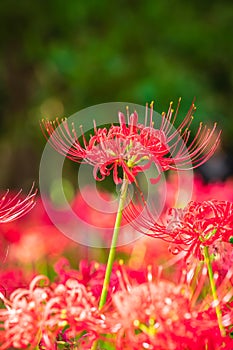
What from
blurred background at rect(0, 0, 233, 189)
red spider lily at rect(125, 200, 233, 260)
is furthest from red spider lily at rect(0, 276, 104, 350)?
blurred background at rect(0, 0, 233, 189)

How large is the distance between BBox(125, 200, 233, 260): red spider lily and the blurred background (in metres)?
2.88

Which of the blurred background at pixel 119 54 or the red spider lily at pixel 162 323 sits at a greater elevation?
the blurred background at pixel 119 54

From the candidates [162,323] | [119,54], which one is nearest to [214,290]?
[162,323]

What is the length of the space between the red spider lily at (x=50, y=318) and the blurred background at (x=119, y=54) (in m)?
2.94

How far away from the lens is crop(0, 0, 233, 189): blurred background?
160 inches

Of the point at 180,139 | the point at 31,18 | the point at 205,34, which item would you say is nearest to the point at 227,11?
the point at 205,34

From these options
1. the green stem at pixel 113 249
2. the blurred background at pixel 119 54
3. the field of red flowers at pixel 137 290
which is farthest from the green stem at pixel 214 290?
the blurred background at pixel 119 54

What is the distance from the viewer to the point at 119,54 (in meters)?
4.17

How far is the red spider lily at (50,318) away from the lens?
94cm

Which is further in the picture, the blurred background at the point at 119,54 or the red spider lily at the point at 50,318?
the blurred background at the point at 119,54

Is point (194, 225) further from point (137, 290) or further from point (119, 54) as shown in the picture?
point (119, 54)

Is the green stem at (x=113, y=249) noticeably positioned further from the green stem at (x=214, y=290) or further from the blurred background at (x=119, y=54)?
the blurred background at (x=119, y=54)

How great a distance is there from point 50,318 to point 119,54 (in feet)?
10.8

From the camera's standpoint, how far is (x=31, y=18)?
4359 millimetres
